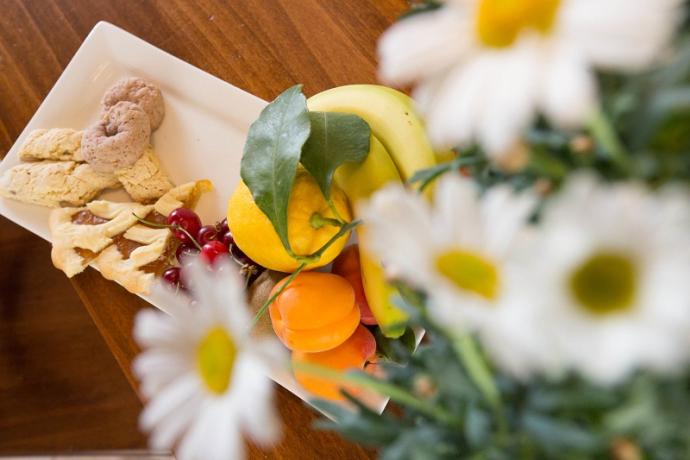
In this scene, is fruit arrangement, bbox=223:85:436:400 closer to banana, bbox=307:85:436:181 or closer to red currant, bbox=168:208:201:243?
banana, bbox=307:85:436:181

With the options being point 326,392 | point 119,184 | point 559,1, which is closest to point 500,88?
point 559,1

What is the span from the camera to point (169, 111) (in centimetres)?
71

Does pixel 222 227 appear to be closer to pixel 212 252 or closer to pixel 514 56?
pixel 212 252

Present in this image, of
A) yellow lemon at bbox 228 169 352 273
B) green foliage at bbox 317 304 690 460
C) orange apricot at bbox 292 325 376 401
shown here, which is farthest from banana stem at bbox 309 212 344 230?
green foliage at bbox 317 304 690 460

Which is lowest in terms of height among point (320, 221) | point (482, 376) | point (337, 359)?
point (337, 359)

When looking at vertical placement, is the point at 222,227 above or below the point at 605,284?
below

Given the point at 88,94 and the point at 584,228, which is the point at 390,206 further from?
the point at 88,94

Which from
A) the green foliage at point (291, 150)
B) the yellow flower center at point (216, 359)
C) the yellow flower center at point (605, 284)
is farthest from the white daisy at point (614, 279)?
the green foliage at point (291, 150)

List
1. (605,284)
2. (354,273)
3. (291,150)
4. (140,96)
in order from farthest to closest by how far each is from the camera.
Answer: (140,96), (354,273), (291,150), (605,284)

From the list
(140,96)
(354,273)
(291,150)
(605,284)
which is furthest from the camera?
(140,96)

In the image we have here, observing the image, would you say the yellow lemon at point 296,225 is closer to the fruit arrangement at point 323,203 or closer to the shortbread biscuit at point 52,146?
the fruit arrangement at point 323,203

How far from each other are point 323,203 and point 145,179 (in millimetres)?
239

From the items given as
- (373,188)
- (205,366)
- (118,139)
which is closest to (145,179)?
(118,139)

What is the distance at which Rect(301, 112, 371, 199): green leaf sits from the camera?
513 millimetres
